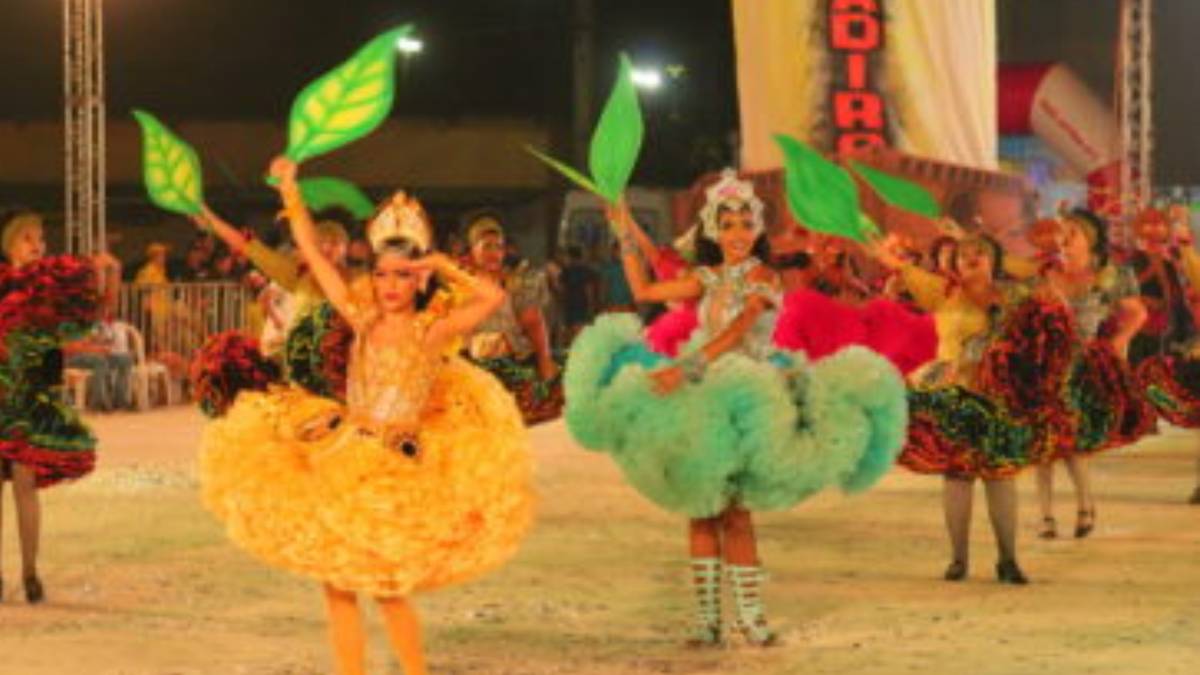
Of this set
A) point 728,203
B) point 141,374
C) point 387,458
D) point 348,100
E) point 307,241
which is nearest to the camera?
point 348,100

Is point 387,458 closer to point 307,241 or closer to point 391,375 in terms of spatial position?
point 391,375

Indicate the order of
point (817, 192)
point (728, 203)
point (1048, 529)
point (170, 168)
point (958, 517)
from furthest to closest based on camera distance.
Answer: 1. point (1048, 529)
2. point (958, 517)
3. point (817, 192)
4. point (728, 203)
5. point (170, 168)

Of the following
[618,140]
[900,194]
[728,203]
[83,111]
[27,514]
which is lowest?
[27,514]

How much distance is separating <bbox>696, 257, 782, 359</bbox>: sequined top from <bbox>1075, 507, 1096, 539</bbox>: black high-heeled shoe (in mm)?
4594

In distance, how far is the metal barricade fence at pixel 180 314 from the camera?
23.4m

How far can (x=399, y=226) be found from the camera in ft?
25.1

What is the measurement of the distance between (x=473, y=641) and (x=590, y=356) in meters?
1.22

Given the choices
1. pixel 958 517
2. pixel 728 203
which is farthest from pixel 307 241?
pixel 958 517

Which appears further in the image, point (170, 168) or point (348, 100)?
point (170, 168)

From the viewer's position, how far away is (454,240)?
16219mm

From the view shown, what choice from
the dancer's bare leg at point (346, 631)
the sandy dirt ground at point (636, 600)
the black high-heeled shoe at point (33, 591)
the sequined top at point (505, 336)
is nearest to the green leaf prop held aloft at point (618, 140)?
the sandy dirt ground at point (636, 600)

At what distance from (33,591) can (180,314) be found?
44.2 feet

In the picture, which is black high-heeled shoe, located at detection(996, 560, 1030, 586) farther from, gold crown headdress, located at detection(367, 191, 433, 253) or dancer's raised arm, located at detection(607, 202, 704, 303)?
gold crown headdress, located at detection(367, 191, 433, 253)

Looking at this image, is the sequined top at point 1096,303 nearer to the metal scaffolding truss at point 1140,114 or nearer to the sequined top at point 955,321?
the sequined top at point 955,321
